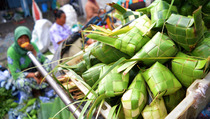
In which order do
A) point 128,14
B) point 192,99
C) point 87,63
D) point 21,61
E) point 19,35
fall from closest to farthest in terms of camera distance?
1. point 192,99
2. point 87,63
3. point 128,14
4. point 19,35
5. point 21,61

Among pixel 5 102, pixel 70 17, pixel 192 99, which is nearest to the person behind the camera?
pixel 192 99

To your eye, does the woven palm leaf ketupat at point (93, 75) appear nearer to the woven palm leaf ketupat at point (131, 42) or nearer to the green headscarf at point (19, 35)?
the woven palm leaf ketupat at point (131, 42)

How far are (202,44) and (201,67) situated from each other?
0.15 metres

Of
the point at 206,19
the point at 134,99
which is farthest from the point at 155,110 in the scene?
the point at 206,19

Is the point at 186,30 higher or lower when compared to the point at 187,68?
higher

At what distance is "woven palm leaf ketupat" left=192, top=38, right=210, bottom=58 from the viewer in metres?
0.68

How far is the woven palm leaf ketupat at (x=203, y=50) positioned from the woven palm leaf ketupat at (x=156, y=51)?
0.08 m

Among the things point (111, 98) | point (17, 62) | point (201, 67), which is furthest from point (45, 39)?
point (201, 67)

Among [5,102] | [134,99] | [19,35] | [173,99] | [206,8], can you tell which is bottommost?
[5,102]

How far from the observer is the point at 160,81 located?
660 millimetres

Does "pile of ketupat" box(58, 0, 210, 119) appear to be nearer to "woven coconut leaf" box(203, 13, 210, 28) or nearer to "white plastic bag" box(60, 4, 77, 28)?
"woven coconut leaf" box(203, 13, 210, 28)

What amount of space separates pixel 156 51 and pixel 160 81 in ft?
0.45

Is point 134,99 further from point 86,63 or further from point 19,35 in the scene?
point 19,35

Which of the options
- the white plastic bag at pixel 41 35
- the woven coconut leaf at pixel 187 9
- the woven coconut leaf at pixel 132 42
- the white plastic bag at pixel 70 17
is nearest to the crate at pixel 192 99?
the woven coconut leaf at pixel 132 42
